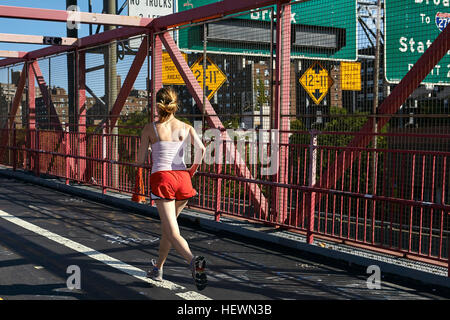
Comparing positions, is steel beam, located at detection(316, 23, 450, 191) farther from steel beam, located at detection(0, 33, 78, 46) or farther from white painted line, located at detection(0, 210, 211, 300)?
steel beam, located at detection(0, 33, 78, 46)

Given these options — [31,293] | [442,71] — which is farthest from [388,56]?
[31,293]

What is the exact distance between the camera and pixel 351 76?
8586 millimetres

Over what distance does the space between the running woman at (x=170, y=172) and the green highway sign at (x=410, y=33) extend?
139 inches

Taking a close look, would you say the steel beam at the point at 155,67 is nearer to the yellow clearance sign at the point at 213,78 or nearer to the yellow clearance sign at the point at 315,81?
the yellow clearance sign at the point at 213,78

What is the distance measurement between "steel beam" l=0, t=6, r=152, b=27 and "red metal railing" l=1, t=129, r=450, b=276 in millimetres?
2104

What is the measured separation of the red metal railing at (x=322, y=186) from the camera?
6.34 meters

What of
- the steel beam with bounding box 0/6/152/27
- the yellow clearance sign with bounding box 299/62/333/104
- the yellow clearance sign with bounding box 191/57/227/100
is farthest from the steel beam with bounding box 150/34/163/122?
the yellow clearance sign with bounding box 299/62/333/104

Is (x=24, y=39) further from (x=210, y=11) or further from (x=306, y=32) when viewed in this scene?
(x=306, y=32)

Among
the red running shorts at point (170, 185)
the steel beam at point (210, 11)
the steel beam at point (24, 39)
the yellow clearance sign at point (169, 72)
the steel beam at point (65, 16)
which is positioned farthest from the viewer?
the yellow clearance sign at point (169, 72)

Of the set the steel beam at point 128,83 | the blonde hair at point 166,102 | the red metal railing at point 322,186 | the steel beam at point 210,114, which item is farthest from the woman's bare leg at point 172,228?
the steel beam at point 128,83

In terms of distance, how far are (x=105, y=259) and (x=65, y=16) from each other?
5.55 m

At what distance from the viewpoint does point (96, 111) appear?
1453 cm
